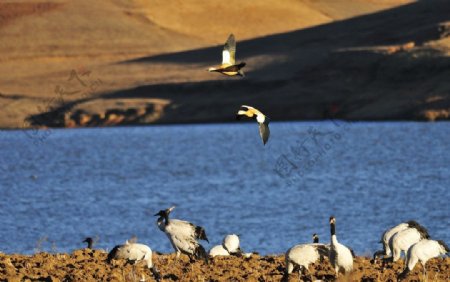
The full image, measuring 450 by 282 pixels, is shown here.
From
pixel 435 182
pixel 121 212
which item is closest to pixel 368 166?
pixel 435 182

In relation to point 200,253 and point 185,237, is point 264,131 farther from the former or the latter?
point 200,253

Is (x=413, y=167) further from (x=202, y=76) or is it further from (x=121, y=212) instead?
(x=202, y=76)

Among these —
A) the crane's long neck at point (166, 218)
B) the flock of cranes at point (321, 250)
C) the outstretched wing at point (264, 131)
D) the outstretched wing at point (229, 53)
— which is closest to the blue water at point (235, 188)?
the crane's long neck at point (166, 218)

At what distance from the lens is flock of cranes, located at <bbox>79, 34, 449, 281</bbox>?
15.5m

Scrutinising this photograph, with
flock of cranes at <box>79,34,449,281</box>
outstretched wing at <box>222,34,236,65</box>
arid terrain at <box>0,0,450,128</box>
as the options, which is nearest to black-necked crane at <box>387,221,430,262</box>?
flock of cranes at <box>79,34,449,281</box>

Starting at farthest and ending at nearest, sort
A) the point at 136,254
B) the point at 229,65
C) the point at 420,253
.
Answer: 1. the point at 136,254
2. the point at 420,253
3. the point at 229,65

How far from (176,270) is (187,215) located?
20.7 metres

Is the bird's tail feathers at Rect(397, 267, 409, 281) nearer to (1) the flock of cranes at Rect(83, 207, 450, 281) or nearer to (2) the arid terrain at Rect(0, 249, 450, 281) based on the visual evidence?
(1) the flock of cranes at Rect(83, 207, 450, 281)

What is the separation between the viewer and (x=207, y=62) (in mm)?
151750

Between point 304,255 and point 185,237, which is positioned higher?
point 185,237

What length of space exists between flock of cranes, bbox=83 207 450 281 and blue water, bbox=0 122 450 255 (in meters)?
4.28

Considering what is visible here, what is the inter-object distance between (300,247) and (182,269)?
2425mm

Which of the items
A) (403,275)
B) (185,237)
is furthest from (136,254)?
(403,275)

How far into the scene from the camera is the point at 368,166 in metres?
61.4
